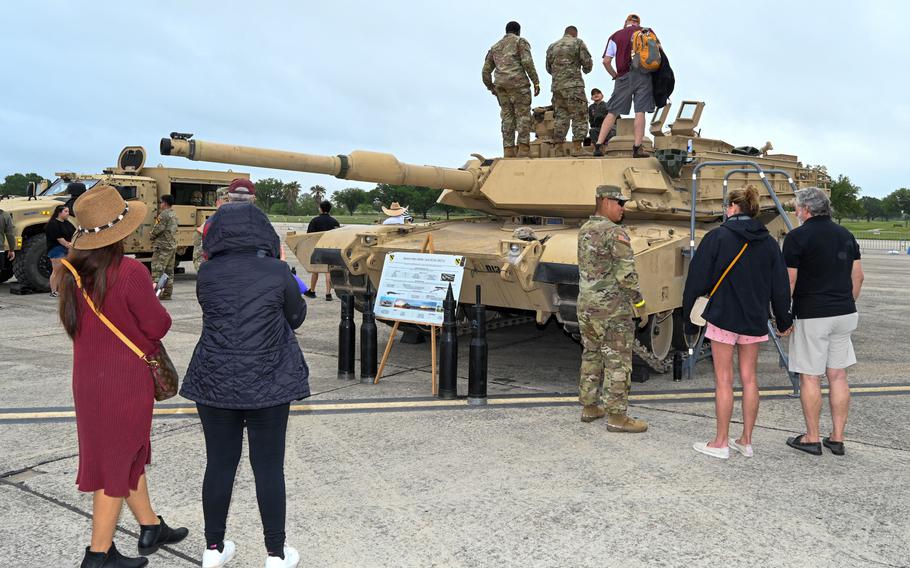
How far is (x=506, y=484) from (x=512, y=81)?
629 cm

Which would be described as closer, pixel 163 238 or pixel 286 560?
pixel 286 560

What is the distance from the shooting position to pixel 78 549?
3.90 metres

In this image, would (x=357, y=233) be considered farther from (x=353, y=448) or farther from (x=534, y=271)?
(x=353, y=448)

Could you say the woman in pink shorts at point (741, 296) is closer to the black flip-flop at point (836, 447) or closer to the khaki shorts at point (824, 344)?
the khaki shorts at point (824, 344)

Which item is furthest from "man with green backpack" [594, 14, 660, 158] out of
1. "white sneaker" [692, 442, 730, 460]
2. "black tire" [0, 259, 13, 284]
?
"black tire" [0, 259, 13, 284]

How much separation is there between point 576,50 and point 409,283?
4258 mm

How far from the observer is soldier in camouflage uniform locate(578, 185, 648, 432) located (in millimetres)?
6059

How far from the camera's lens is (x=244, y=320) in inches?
131

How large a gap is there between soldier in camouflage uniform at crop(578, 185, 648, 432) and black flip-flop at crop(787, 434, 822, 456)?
3.37ft

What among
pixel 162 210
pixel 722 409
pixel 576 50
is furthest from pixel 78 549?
pixel 162 210

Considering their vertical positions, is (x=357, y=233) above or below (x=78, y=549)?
above

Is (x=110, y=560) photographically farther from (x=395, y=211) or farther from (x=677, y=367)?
(x=395, y=211)

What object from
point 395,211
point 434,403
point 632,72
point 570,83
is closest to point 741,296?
point 434,403

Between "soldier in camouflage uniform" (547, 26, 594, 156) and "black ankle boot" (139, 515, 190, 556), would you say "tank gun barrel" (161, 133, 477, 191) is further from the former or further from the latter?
"black ankle boot" (139, 515, 190, 556)
